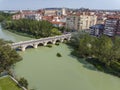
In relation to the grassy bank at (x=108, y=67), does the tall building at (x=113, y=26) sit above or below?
above

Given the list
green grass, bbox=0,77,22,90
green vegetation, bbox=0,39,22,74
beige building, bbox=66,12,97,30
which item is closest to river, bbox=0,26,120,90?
green grass, bbox=0,77,22,90

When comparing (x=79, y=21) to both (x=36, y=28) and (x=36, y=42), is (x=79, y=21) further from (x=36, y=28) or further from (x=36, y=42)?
(x=36, y=42)

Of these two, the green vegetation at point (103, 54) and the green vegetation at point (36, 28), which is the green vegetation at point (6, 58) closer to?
the green vegetation at point (103, 54)

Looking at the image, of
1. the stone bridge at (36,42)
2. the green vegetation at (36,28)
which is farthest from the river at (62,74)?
the green vegetation at (36,28)

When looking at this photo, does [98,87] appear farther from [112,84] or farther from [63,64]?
[63,64]

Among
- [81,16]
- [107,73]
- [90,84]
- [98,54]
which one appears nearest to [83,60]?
[98,54]

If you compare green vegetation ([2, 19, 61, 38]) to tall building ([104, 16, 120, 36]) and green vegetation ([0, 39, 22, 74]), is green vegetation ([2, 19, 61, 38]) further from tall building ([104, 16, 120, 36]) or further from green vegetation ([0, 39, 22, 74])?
green vegetation ([0, 39, 22, 74])

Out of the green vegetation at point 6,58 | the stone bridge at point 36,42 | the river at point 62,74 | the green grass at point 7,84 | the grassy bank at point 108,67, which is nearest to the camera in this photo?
the green grass at point 7,84
